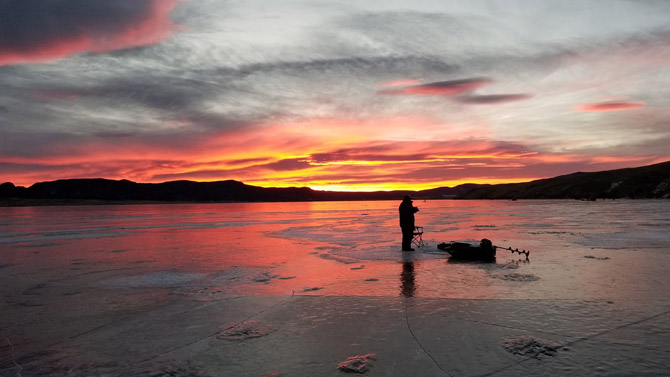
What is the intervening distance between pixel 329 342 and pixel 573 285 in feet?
26.5

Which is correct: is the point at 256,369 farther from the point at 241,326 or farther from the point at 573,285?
the point at 573,285

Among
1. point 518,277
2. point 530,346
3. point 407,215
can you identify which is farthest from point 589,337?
point 407,215

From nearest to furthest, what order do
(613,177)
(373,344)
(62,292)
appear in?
(373,344)
(62,292)
(613,177)

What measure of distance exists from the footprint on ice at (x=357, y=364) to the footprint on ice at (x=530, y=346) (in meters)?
2.37

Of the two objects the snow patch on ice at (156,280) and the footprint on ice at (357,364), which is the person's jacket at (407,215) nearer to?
the snow patch on ice at (156,280)

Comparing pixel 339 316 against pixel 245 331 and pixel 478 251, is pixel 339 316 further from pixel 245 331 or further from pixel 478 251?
pixel 478 251

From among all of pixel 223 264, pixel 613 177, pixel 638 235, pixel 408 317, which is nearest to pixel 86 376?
pixel 408 317

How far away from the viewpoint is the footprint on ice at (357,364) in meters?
5.94

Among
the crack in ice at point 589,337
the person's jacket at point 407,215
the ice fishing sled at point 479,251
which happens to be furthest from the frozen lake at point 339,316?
the person's jacket at point 407,215

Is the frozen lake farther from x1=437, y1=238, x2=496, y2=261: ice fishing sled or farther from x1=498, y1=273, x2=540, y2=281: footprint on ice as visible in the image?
x1=437, y1=238, x2=496, y2=261: ice fishing sled

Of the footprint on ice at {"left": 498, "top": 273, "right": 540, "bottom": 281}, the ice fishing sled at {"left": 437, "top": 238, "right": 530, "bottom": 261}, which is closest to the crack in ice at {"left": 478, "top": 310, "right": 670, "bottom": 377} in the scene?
the footprint on ice at {"left": 498, "top": 273, "right": 540, "bottom": 281}

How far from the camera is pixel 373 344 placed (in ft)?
23.0

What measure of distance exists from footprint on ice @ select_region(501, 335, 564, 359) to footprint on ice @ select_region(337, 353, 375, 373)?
2.37 meters

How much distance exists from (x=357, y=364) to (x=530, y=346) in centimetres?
303
